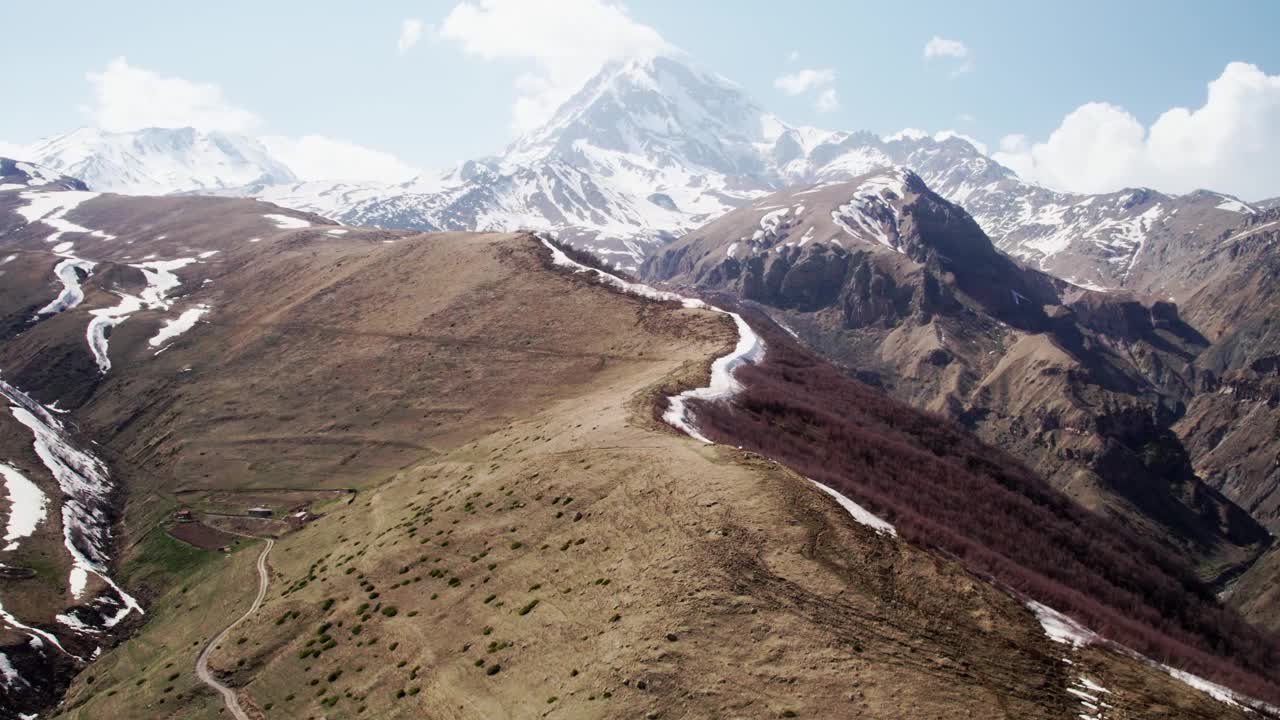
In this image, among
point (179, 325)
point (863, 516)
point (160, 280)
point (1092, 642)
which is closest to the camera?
point (1092, 642)

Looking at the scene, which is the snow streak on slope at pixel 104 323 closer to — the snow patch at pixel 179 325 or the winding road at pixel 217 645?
the snow patch at pixel 179 325

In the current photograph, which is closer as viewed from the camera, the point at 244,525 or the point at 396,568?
the point at 396,568

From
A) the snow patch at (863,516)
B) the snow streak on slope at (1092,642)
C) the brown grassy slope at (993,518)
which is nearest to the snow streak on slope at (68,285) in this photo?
the brown grassy slope at (993,518)

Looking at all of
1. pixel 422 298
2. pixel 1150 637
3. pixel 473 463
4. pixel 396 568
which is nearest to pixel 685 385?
pixel 473 463

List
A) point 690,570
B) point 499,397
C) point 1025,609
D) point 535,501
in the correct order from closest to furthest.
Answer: point 1025,609 → point 690,570 → point 535,501 → point 499,397

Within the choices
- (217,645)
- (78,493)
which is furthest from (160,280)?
(217,645)

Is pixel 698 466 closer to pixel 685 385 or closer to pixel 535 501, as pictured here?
pixel 535 501

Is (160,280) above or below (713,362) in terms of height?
below

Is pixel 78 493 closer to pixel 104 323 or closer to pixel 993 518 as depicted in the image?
pixel 104 323
